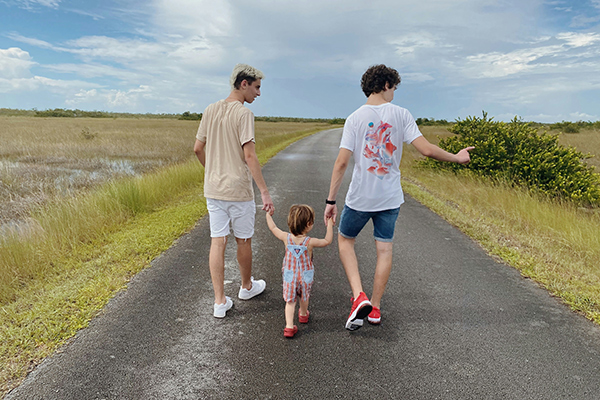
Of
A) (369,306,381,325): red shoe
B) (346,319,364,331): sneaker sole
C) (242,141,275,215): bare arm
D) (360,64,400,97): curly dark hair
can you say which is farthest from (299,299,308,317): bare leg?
(360,64,400,97): curly dark hair

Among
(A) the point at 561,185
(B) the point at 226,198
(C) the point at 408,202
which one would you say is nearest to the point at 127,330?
(B) the point at 226,198

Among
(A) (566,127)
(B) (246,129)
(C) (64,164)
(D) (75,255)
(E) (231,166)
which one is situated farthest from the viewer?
(A) (566,127)


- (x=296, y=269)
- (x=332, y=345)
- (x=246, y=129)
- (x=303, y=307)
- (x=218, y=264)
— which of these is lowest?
(x=332, y=345)

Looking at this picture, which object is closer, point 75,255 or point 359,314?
point 359,314

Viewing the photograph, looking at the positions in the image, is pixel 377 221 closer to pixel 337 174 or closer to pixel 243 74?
pixel 337 174

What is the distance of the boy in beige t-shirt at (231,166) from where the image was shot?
3.13 metres

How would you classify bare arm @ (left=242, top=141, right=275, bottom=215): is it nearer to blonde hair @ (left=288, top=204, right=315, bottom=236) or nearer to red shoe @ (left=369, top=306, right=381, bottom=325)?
blonde hair @ (left=288, top=204, right=315, bottom=236)

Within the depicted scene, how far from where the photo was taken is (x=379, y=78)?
2889mm

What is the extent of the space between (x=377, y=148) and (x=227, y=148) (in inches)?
50.5

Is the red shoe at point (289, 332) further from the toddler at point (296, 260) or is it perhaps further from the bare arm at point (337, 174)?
the bare arm at point (337, 174)

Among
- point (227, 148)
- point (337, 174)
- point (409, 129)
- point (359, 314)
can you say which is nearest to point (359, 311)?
point (359, 314)

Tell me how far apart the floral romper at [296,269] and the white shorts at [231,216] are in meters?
0.49

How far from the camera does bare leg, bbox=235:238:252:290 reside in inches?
137

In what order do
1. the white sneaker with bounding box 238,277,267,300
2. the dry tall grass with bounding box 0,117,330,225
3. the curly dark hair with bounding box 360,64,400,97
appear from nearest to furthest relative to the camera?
the curly dark hair with bounding box 360,64,400,97 → the white sneaker with bounding box 238,277,267,300 → the dry tall grass with bounding box 0,117,330,225
